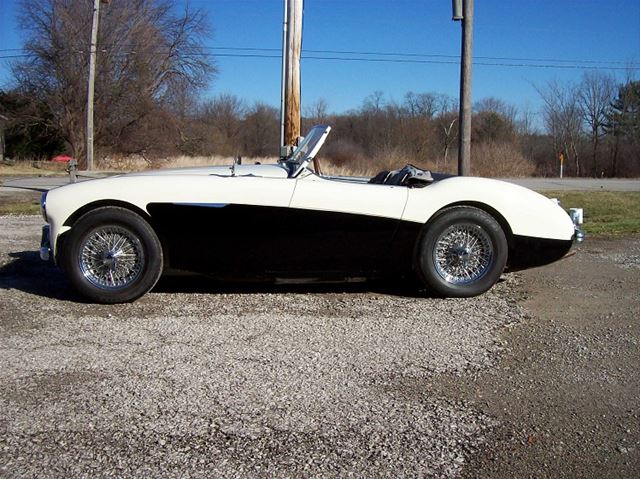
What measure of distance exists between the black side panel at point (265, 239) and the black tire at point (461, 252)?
32 cm

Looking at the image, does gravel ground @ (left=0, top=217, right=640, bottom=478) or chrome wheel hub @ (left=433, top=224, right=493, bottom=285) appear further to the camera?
chrome wheel hub @ (left=433, top=224, right=493, bottom=285)

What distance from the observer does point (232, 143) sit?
5759 cm

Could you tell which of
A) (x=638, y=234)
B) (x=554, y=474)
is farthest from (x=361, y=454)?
(x=638, y=234)

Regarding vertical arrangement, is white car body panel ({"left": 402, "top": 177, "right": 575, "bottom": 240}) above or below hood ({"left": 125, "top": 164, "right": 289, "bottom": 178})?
below

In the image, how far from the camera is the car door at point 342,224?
4914mm

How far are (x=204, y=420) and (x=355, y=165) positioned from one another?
26734mm

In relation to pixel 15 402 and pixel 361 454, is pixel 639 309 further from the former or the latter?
pixel 15 402

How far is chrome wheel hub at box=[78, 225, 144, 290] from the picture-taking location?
492 centimetres

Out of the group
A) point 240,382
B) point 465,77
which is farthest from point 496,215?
point 465,77

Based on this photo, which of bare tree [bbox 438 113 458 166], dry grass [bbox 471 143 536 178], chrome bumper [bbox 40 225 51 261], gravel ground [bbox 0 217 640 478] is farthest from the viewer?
bare tree [bbox 438 113 458 166]

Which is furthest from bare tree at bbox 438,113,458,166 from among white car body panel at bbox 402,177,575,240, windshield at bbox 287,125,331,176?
white car body panel at bbox 402,177,575,240

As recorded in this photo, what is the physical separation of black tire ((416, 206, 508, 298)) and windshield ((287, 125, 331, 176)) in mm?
1071

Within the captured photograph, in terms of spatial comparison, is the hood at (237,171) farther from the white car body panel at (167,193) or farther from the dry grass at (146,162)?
the dry grass at (146,162)

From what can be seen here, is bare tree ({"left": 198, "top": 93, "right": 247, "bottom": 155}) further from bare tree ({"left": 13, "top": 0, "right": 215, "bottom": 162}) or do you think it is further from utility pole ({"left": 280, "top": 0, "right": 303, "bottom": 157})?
utility pole ({"left": 280, "top": 0, "right": 303, "bottom": 157})
